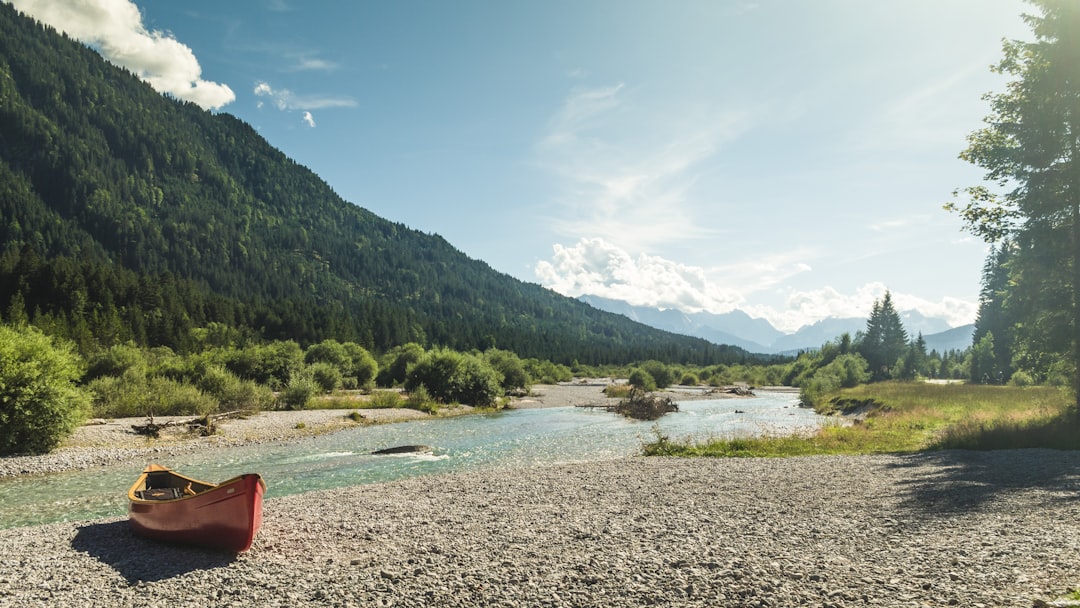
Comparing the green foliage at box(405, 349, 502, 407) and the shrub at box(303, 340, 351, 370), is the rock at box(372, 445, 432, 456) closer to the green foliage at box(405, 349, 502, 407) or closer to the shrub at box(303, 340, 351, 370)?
the green foliage at box(405, 349, 502, 407)

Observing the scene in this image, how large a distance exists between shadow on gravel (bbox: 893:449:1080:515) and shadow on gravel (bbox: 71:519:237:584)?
17.3 m

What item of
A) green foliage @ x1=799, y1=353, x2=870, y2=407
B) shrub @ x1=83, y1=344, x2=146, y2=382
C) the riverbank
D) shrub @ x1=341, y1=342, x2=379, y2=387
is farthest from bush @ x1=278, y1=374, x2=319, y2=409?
green foliage @ x1=799, y1=353, x2=870, y2=407

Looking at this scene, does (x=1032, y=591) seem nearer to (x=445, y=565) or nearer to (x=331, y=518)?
(x=445, y=565)

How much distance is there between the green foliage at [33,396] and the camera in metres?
25.3

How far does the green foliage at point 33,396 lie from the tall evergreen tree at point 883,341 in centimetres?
12679

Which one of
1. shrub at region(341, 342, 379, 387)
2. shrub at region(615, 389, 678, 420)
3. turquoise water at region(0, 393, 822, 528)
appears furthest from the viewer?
shrub at region(341, 342, 379, 387)

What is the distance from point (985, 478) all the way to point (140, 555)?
23641mm

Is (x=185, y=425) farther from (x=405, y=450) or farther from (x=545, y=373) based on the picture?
(x=545, y=373)

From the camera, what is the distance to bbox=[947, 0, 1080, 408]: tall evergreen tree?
75.5 feet

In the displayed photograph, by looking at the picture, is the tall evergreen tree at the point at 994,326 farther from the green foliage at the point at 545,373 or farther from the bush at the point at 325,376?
the bush at the point at 325,376

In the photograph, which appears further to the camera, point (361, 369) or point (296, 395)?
point (361, 369)

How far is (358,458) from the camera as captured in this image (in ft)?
94.8

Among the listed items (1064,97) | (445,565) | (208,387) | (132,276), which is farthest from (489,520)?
(132,276)

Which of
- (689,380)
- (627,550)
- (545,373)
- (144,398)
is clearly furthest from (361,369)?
(689,380)
